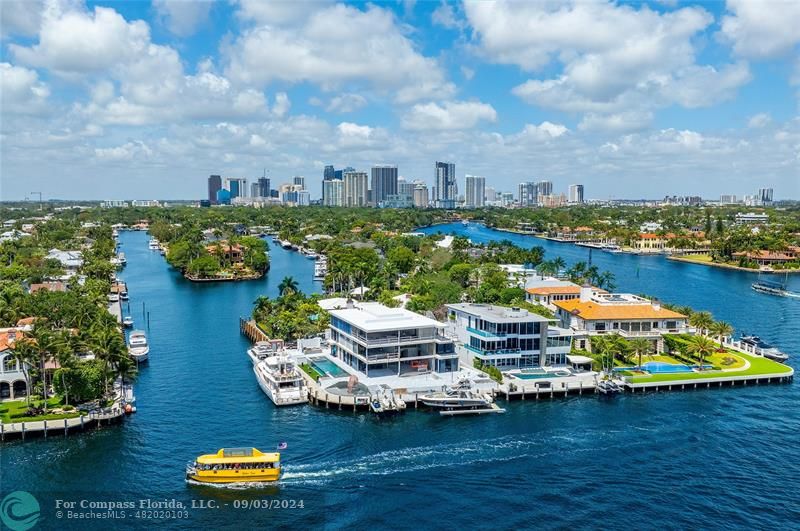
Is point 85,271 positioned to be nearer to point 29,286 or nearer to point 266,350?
point 29,286

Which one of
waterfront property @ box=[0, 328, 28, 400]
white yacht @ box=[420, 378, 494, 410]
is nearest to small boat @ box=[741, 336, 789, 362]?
white yacht @ box=[420, 378, 494, 410]

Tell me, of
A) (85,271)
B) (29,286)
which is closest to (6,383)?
(29,286)

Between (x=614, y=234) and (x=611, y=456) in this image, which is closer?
(x=611, y=456)

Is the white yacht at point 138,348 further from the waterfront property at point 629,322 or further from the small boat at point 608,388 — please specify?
the small boat at point 608,388

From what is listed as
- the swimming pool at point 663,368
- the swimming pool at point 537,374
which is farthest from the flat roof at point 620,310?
the swimming pool at point 537,374

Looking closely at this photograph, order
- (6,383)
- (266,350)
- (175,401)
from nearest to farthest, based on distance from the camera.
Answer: (6,383)
(175,401)
(266,350)

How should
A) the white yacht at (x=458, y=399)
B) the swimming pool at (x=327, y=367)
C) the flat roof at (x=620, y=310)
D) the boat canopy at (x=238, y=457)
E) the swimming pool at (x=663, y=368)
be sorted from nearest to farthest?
the boat canopy at (x=238, y=457), the white yacht at (x=458, y=399), the swimming pool at (x=327, y=367), the swimming pool at (x=663, y=368), the flat roof at (x=620, y=310)

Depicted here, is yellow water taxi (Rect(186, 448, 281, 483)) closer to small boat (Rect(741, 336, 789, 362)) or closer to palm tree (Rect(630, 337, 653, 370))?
palm tree (Rect(630, 337, 653, 370))
